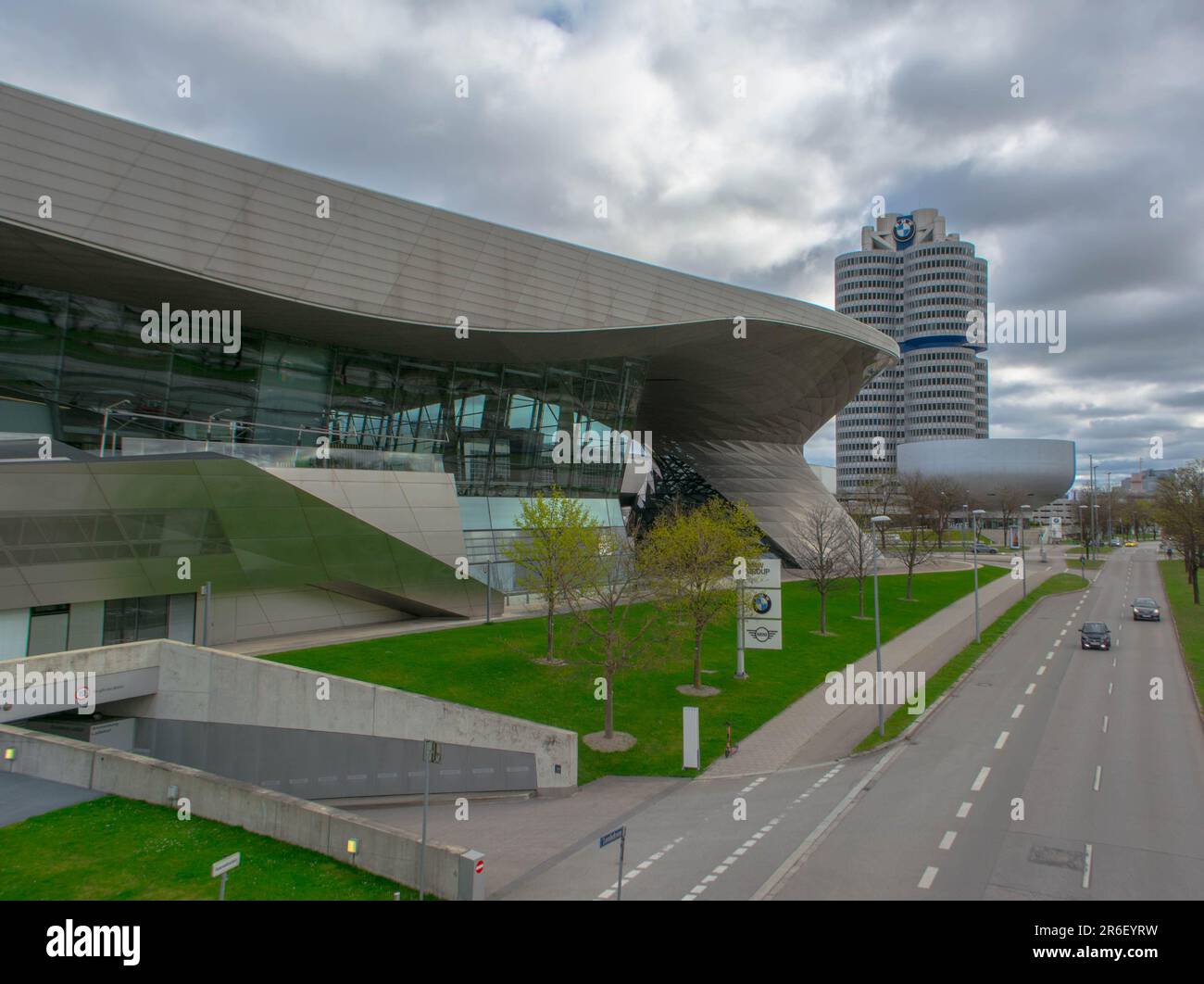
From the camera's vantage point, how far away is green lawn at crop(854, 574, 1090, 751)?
1764 centimetres

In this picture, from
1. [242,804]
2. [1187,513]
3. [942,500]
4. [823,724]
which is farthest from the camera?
[942,500]

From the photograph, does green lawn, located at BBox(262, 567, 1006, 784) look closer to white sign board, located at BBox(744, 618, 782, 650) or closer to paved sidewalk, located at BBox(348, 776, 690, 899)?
paved sidewalk, located at BBox(348, 776, 690, 899)

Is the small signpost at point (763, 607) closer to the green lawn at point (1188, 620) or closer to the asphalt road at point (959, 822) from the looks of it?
the asphalt road at point (959, 822)

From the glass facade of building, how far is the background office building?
366ft

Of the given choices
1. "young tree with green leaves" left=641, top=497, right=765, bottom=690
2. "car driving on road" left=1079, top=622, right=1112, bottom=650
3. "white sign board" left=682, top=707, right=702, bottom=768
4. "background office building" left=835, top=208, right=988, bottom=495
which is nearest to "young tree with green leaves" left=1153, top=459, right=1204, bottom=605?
"car driving on road" left=1079, top=622, right=1112, bottom=650

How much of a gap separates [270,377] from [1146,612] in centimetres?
4205

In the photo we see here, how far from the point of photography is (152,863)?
10039mm

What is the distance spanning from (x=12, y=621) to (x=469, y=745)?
1443cm

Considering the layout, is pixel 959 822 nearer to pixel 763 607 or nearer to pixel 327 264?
pixel 763 607

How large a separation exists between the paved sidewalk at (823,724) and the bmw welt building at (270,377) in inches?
568

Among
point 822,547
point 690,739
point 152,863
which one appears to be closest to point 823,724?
point 690,739

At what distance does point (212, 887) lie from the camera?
9312mm

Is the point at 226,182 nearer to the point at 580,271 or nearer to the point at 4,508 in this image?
the point at 4,508

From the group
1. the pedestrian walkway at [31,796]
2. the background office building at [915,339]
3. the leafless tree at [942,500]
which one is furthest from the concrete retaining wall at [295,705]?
the background office building at [915,339]
